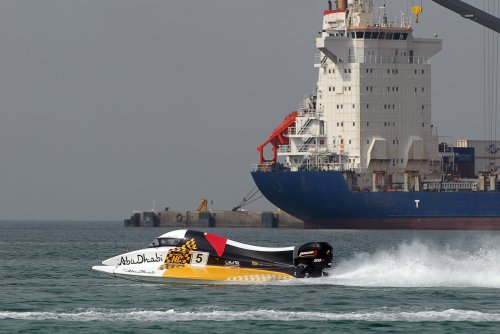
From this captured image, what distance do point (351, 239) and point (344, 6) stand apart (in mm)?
34601

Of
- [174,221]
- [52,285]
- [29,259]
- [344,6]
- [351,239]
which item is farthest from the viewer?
[174,221]

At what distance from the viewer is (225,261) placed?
4356 centimetres

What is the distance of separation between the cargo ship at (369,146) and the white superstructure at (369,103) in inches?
3.8

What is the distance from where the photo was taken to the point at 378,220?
385ft

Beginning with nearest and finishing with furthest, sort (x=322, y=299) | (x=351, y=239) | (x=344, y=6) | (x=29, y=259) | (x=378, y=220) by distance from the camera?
(x=322, y=299)
(x=29, y=259)
(x=351, y=239)
(x=378, y=220)
(x=344, y=6)

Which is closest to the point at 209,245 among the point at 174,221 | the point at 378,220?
the point at 378,220

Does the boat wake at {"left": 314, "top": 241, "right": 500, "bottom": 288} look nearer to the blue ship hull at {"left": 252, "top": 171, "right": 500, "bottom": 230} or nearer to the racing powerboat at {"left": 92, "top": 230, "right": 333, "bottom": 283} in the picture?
the racing powerboat at {"left": 92, "top": 230, "right": 333, "bottom": 283}

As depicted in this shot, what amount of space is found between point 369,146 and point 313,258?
7822 centimetres

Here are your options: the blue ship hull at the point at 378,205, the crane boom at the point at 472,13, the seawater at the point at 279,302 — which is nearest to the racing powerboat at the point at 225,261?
Result: the seawater at the point at 279,302

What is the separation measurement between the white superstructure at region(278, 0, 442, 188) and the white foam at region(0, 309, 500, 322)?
275 ft

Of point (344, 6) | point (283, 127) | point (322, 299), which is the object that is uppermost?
point (344, 6)

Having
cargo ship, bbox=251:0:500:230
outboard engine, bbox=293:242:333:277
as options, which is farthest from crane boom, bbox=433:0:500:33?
outboard engine, bbox=293:242:333:277

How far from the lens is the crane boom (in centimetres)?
11638

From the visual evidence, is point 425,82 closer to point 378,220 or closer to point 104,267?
point 378,220
